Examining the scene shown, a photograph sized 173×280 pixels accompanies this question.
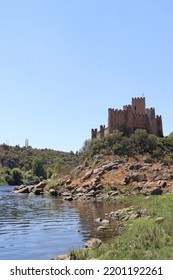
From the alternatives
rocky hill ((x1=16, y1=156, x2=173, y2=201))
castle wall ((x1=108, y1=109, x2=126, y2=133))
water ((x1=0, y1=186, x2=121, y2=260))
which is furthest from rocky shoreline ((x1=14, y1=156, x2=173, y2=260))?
water ((x1=0, y1=186, x2=121, y2=260))

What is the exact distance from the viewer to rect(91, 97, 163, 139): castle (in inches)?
2653

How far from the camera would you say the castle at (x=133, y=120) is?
67375 mm

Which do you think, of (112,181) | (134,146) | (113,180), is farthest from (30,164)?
(112,181)

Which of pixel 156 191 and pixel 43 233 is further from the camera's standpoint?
pixel 156 191

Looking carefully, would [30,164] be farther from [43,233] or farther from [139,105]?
[43,233]

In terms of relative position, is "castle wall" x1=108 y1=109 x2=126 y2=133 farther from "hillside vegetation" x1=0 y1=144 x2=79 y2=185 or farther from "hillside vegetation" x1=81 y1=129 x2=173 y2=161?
"hillside vegetation" x1=0 y1=144 x2=79 y2=185

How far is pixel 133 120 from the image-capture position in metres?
68.1

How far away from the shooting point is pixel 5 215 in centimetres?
3231

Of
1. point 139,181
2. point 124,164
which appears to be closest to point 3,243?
point 139,181

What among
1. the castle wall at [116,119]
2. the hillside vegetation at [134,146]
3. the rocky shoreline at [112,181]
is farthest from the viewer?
the castle wall at [116,119]

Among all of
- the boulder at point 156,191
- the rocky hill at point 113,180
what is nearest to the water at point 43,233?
the boulder at point 156,191

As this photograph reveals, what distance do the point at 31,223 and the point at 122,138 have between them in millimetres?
39360

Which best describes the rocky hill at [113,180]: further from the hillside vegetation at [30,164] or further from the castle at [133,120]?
the hillside vegetation at [30,164]
